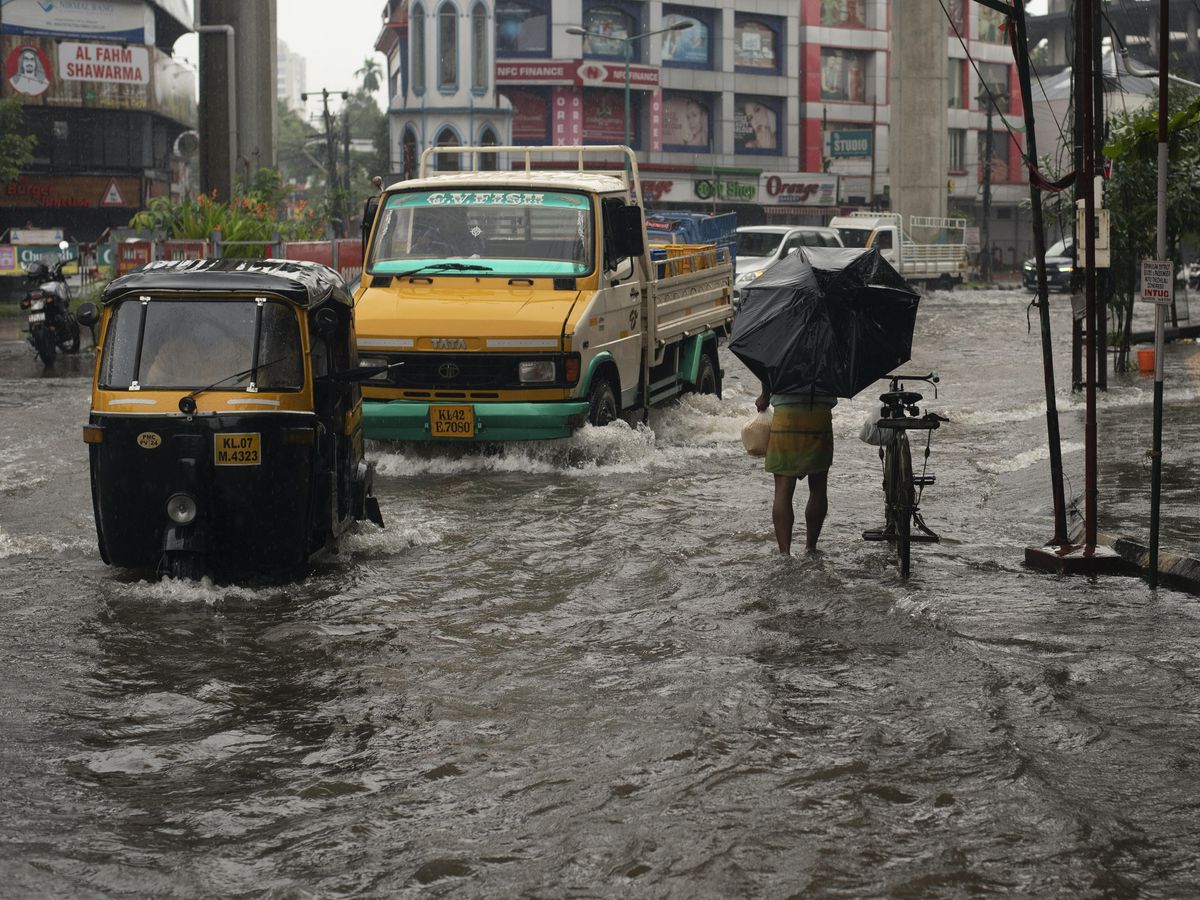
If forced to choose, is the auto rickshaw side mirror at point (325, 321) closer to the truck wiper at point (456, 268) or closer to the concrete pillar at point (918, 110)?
the truck wiper at point (456, 268)

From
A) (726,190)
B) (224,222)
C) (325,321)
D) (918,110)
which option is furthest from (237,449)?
(726,190)

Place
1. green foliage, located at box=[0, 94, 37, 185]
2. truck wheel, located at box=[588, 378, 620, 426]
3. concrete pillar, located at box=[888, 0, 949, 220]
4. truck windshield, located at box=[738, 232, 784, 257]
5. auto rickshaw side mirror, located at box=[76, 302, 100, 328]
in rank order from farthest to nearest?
concrete pillar, located at box=[888, 0, 949, 220] → green foliage, located at box=[0, 94, 37, 185] → truck windshield, located at box=[738, 232, 784, 257] → truck wheel, located at box=[588, 378, 620, 426] → auto rickshaw side mirror, located at box=[76, 302, 100, 328]

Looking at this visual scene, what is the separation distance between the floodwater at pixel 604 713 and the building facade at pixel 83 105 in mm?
43688

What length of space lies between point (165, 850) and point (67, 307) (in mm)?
19471

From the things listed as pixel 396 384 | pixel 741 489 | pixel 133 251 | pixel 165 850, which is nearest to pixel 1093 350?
pixel 741 489

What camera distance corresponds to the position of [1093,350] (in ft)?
31.7

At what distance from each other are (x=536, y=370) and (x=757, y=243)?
22.8m

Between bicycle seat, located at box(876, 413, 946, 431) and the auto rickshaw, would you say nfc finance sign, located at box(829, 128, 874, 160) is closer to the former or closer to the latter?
bicycle seat, located at box(876, 413, 946, 431)

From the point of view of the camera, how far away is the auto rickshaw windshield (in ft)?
28.4

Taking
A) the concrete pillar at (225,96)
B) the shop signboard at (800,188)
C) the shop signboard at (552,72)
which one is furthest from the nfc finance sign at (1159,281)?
the shop signboard at (800,188)

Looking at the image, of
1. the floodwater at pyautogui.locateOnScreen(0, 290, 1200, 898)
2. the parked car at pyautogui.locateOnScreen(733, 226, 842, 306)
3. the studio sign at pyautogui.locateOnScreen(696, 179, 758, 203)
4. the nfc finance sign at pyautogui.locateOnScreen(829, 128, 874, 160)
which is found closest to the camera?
the floodwater at pyautogui.locateOnScreen(0, 290, 1200, 898)

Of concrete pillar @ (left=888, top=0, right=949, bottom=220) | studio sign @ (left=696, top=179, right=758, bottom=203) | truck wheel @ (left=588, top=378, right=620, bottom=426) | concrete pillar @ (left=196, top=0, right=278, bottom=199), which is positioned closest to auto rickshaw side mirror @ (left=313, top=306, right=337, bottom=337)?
truck wheel @ (left=588, top=378, right=620, bottom=426)

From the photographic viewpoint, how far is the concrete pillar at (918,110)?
54.1m

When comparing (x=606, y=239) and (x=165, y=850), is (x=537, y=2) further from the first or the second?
(x=165, y=850)
